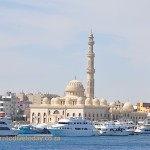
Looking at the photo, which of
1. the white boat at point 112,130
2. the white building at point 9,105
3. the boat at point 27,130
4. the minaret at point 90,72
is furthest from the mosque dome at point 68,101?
the boat at point 27,130

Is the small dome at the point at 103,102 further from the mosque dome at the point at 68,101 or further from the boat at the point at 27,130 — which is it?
the boat at the point at 27,130

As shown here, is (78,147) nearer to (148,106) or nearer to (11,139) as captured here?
(11,139)

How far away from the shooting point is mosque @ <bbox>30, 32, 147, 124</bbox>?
154 meters

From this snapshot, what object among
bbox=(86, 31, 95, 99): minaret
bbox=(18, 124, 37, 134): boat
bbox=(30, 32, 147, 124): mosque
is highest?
bbox=(86, 31, 95, 99): minaret

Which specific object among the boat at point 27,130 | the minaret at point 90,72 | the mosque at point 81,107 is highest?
the minaret at point 90,72

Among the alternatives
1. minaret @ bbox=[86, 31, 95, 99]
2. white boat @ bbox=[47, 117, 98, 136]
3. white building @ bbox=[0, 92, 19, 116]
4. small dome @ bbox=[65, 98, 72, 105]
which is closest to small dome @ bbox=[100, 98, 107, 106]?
minaret @ bbox=[86, 31, 95, 99]

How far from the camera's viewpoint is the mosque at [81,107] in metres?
154

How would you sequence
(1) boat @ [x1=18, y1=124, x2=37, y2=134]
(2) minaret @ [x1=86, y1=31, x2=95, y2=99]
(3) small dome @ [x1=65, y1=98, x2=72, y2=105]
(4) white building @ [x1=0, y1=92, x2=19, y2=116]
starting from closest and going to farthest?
(1) boat @ [x1=18, y1=124, x2=37, y2=134] → (2) minaret @ [x1=86, y1=31, x2=95, y2=99] → (3) small dome @ [x1=65, y1=98, x2=72, y2=105] → (4) white building @ [x1=0, y1=92, x2=19, y2=116]

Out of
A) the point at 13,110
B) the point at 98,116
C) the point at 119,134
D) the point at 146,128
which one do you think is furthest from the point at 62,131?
the point at 13,110

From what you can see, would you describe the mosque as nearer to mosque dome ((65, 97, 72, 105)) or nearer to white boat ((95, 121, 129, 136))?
mosque dome ((65, 97, 72, 105))

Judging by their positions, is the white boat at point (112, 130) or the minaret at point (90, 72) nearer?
the white boat at point (112, 130)

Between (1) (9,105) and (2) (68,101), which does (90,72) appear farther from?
(1) (9,105)

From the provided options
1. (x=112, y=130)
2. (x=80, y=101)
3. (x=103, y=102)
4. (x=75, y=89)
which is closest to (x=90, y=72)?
(x=80, y=101)

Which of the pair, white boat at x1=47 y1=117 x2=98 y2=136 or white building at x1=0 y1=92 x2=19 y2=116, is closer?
white boat at x1=47 y1=117 x2=98 y2=136
